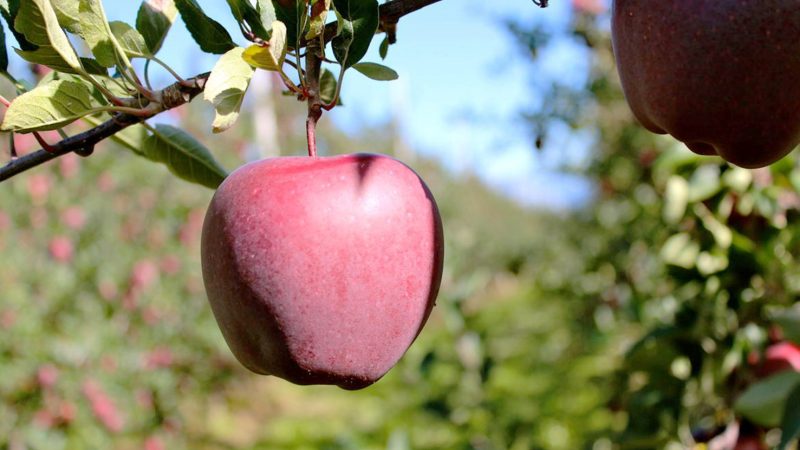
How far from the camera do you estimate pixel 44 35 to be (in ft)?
1.39

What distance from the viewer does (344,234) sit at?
449 mm

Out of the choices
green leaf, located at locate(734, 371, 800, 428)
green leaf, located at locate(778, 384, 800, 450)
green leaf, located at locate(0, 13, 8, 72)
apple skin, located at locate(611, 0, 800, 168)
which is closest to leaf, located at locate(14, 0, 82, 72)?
green leaf, located at locate(0, 13, 8, 72)

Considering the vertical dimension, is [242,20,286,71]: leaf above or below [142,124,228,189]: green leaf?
above

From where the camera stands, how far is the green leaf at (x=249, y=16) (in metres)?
0.45

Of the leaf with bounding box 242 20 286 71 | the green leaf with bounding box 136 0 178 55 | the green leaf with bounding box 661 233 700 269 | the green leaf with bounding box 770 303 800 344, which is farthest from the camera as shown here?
the green leaf with bounding box 661 233 700 269

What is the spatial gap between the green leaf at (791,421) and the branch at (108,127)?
0.52 meters

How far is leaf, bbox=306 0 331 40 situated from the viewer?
1.44ft

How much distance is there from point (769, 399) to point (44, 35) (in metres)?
0.72

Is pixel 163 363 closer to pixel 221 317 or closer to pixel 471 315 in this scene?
pixel 471 315

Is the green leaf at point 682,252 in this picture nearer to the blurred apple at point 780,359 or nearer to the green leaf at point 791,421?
the blurred apple at point 780,359

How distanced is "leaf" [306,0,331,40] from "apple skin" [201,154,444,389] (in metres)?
0.08

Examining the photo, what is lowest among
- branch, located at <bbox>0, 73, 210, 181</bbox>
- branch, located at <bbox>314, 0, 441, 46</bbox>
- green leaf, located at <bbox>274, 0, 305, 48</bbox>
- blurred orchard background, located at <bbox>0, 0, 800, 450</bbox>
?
blurred orchard background, located at <bbox>0, 0, 800, 450</bbox>

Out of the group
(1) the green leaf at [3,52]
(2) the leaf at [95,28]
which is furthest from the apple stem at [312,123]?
(1) the green leaf at [3,52]

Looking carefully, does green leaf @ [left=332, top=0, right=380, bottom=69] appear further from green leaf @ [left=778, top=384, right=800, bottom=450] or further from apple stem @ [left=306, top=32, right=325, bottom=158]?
green leaf @ [left=778, top=384, right=800, bottom=450]
